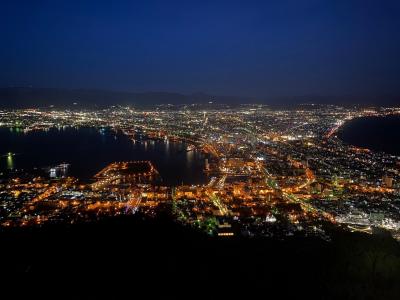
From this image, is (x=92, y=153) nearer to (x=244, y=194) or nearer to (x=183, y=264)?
(x=244, y=194)

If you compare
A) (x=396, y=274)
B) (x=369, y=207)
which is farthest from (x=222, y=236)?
(x=369, y=207)

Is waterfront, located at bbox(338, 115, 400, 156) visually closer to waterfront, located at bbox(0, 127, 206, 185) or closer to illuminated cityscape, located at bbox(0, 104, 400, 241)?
illuminated cityscape, located at bbox(0, 104, 400, 241)

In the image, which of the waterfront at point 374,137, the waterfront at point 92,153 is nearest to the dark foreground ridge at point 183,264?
the waterfront at point 92,153

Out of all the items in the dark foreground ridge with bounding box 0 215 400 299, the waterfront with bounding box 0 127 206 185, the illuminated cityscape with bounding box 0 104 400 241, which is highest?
the dark foreground ridge with bounding box 0 215 400 299

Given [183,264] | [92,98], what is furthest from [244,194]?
[92,98]

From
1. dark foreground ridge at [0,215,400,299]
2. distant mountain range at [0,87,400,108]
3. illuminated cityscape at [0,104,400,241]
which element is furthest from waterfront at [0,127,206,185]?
distant mountain range at [0,87,400,108]

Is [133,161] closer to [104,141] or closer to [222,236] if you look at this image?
[104,141]
